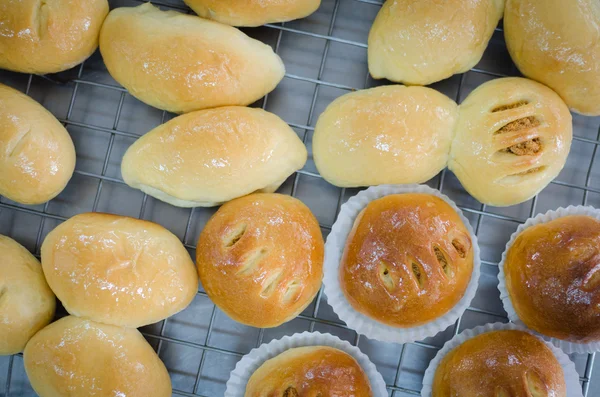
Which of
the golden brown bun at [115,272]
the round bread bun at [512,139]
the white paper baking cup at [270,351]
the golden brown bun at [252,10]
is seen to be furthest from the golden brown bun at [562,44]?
the golden brown bun at [115,272]

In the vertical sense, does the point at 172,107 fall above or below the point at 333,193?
above

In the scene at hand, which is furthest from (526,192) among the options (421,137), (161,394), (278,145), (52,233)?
(52,233)

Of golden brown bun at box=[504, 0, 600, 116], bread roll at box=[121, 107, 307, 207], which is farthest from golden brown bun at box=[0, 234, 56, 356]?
golden brown bun at box=[504, 0, 600, 116]

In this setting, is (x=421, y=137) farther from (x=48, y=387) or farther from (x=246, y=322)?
(x=48, y=387)

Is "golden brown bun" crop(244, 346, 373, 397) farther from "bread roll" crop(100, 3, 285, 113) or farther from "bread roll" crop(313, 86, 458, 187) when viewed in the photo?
"bread roll" crop(100, 3, 285, 113)

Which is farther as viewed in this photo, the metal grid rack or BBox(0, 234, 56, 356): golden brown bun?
the metal grid rack

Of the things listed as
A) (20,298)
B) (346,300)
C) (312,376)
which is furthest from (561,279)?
(20,298)

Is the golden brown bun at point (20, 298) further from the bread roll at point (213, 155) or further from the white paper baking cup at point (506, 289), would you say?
the white paper baking cup at point (506, 289)
